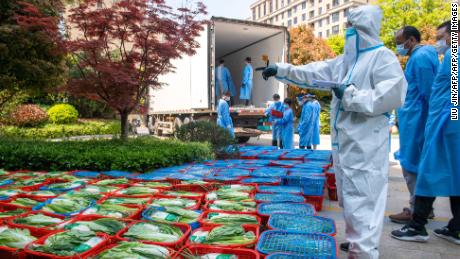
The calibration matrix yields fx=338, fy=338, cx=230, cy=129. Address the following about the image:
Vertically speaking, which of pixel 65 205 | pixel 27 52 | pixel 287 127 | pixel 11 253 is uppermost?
pixel 27 52

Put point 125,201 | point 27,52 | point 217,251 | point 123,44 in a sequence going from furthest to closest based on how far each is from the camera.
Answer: point 27,52, point 123,44, point 125,201, point 217,251

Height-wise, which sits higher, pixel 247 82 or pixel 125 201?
pixel 247 82

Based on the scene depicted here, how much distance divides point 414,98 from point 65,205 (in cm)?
340

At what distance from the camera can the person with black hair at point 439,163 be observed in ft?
9.74

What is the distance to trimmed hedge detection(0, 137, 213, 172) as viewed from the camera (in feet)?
16.5

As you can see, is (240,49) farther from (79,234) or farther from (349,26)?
(79,234)

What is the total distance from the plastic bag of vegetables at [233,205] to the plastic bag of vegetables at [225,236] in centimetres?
47

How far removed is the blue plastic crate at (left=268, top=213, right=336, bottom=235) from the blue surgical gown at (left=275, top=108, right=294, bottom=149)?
238 inches

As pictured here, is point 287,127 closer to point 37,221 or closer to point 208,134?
point 208,134

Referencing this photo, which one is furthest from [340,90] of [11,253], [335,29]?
[335,29]

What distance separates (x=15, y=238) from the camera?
2.12m

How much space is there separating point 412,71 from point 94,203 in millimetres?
3284

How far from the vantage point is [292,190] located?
136 inches

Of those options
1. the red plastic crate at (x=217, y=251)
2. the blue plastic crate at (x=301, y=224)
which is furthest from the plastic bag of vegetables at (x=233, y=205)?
the red plastic crate at (x=217, y=251)
